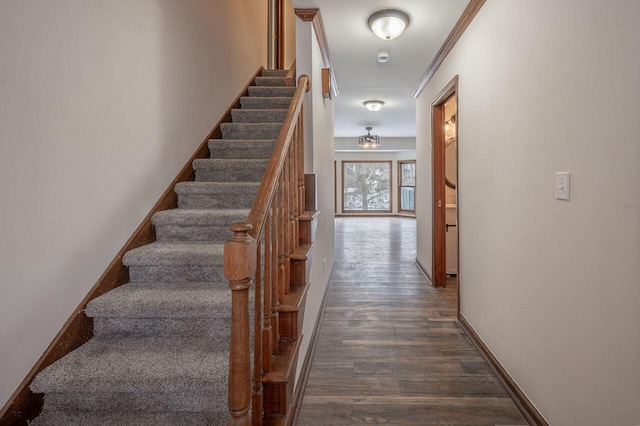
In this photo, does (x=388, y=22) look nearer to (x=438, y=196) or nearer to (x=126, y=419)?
(x=438, y=196)

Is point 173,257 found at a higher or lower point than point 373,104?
lower

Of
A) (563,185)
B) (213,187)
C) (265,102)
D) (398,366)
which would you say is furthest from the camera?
(265,102)

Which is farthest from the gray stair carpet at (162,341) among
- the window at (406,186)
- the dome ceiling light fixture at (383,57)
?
the window at (406,186)

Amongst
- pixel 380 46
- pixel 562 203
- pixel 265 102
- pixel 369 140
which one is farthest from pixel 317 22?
pixel 369 140

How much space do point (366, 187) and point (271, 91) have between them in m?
8.95

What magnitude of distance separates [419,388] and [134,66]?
8.28 feet

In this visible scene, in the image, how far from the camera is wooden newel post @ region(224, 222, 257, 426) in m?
1.01

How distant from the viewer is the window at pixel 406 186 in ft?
39.2

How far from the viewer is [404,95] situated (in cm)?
540

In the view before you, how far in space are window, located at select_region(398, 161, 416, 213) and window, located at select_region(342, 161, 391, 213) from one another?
41 cm

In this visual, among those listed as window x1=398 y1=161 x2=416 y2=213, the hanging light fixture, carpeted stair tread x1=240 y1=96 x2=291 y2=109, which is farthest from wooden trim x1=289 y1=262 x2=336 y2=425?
window x1=398 y1=161 x2=416 y2=213

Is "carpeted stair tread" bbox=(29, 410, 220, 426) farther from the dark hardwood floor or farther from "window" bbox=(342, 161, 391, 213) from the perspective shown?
"window" bbox=(342, 161, 391, 213)

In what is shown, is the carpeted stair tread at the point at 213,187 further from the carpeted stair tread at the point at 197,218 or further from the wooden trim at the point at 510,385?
the wooden trim at the point at 510,385

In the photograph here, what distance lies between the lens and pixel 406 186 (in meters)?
12.2
